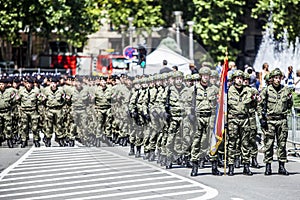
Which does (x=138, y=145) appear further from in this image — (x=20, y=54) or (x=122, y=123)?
(x=20, y=54)

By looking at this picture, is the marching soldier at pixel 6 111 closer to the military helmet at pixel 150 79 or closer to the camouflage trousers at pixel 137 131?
the camouflage trousers at pixel 137 131

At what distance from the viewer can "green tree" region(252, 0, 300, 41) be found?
43344mm

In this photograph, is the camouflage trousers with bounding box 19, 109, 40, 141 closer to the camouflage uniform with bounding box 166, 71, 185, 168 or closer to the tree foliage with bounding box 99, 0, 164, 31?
the camouflage uniform with bounding box 166, 71, 185, 168

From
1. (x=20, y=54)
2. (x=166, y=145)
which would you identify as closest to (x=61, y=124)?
(x=166, y=145)

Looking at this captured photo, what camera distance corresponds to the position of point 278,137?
1494cm

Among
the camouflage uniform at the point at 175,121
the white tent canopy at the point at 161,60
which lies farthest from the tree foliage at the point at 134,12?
the camouflage uniform at the point at 175,121

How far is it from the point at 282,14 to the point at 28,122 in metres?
25.0

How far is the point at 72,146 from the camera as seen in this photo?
70.4 ft

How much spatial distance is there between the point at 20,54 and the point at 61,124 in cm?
3195

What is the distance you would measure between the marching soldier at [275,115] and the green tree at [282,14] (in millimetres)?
28355

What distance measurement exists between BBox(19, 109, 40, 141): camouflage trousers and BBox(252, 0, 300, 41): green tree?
2411cm

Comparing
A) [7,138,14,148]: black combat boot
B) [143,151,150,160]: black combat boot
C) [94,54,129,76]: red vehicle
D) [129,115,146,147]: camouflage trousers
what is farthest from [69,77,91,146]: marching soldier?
[94,54,129,76]: red vehicle

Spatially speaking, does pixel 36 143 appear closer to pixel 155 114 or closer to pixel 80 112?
pixel 80 112

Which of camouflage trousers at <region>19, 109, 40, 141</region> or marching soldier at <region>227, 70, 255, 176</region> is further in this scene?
camouflage trousers at <region>19, 109, 40, 141</region>
